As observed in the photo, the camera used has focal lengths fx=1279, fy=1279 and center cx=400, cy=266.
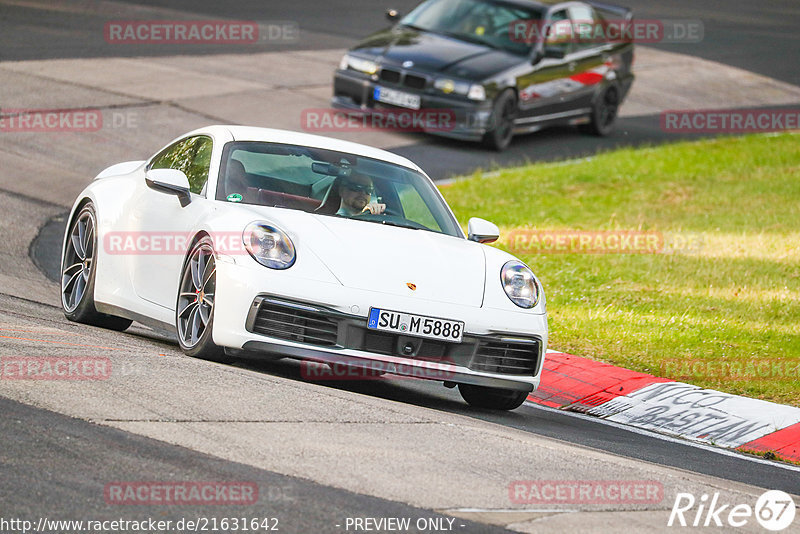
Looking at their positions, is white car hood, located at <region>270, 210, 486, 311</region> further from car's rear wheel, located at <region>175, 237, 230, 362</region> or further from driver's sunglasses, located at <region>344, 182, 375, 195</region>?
car's rear wheel, located at <region>175, 237, 230, 362</region>

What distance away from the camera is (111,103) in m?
17.2

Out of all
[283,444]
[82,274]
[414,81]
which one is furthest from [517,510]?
[414,81]

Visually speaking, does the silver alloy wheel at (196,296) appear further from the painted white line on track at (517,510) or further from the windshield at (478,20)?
the windshield at (478,20)

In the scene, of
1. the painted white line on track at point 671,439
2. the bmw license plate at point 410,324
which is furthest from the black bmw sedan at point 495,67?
the bmw license plate at point 410,324

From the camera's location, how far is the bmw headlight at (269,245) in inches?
272

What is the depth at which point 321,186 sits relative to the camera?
796 centimetres

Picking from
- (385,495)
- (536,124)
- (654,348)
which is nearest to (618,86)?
(536,124)

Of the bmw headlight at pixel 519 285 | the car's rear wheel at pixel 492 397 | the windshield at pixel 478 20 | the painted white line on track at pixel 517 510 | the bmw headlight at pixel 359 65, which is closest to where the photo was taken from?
the painted white line on track at pixel 517 510

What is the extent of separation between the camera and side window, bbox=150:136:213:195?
8047mm

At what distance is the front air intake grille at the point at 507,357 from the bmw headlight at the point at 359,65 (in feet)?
35.8

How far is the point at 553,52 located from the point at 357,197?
11379mm

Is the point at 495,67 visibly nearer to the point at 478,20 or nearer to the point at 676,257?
the point at 478,20

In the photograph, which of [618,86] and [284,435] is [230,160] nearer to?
[284,435]

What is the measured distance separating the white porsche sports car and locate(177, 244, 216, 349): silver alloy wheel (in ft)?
0.04
